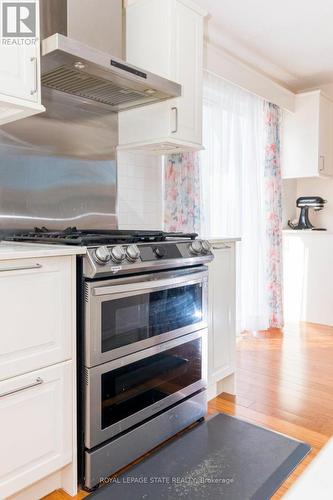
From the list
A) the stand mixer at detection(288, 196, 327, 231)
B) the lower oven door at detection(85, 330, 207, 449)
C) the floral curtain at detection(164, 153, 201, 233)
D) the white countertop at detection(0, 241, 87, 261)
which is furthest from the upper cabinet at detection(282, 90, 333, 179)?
the white countertop at detection(0, 241, 87, 261)

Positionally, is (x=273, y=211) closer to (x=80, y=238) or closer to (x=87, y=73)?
(x=87, y=73)

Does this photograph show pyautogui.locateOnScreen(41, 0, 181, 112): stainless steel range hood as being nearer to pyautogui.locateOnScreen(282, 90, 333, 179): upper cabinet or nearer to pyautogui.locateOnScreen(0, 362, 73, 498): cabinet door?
pyautogui.locateOnScreen(0, 362, 73, 498): cabinet door

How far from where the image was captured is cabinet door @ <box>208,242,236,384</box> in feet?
8.14

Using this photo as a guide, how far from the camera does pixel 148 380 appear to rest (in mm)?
1944

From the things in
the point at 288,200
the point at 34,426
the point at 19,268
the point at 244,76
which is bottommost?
the point at 34,426

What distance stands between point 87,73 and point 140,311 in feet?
3.94

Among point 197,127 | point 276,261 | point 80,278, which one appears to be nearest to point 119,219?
point 197,127

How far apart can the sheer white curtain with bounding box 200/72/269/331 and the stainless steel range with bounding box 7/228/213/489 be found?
1410 mm

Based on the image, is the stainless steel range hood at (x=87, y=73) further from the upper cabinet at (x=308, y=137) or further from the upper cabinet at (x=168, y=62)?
the upper cabinet at (x=308, y=137)

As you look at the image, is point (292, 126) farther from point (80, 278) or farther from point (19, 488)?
point (19, 488)

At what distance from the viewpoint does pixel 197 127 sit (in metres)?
2.64

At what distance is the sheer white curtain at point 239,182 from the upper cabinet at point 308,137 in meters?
0.46

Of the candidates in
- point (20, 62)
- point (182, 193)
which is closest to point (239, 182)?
point (182, 193)

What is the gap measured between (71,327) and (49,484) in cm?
66
